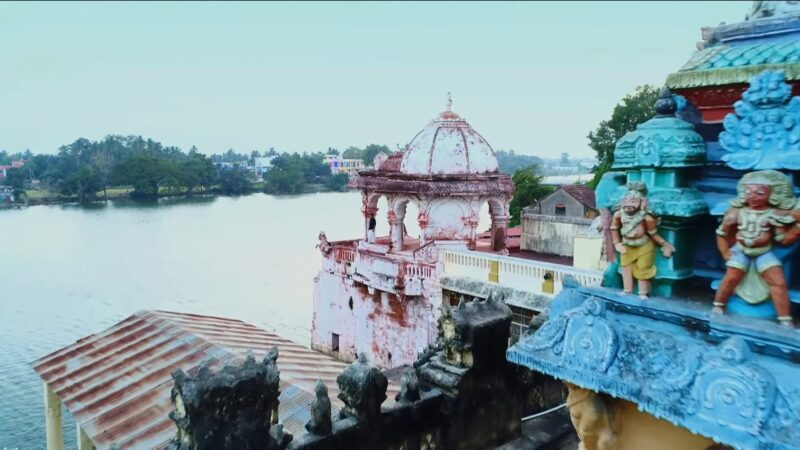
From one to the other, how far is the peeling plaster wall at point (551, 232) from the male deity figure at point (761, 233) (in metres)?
19.6

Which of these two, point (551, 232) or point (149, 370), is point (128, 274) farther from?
point (149, 370)

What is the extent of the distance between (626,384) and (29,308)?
120 ft

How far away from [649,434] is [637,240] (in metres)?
1.31

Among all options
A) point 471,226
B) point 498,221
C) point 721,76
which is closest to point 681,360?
point 721,76

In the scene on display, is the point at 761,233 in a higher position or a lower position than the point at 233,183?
higher

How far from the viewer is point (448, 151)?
2092 cm

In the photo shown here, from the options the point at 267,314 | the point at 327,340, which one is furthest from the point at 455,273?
the point at 267,314

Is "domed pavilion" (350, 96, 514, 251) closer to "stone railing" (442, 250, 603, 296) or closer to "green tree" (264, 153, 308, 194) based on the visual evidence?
"stone railing" (442, 250, 603, 296)

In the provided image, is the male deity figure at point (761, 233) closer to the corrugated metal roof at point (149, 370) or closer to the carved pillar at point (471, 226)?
the corrugated metal roof at point (149, 370)

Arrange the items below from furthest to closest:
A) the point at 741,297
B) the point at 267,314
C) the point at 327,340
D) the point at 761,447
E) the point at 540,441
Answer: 1. the point at 267,314
2. the point at 327,340
3. the point at 540,441
4. the point at 741,297
5. the point at 761,447

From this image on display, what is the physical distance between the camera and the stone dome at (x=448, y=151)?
20.9 m

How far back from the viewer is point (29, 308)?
109 feet

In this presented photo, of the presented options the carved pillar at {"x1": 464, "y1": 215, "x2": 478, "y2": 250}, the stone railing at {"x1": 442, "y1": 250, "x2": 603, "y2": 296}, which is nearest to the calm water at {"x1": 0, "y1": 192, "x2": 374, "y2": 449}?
the carved pillar at {"x1": 464, "y1": 215, "x2": 478, "y2": 250}

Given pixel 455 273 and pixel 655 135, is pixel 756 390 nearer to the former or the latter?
pixel 655 135
